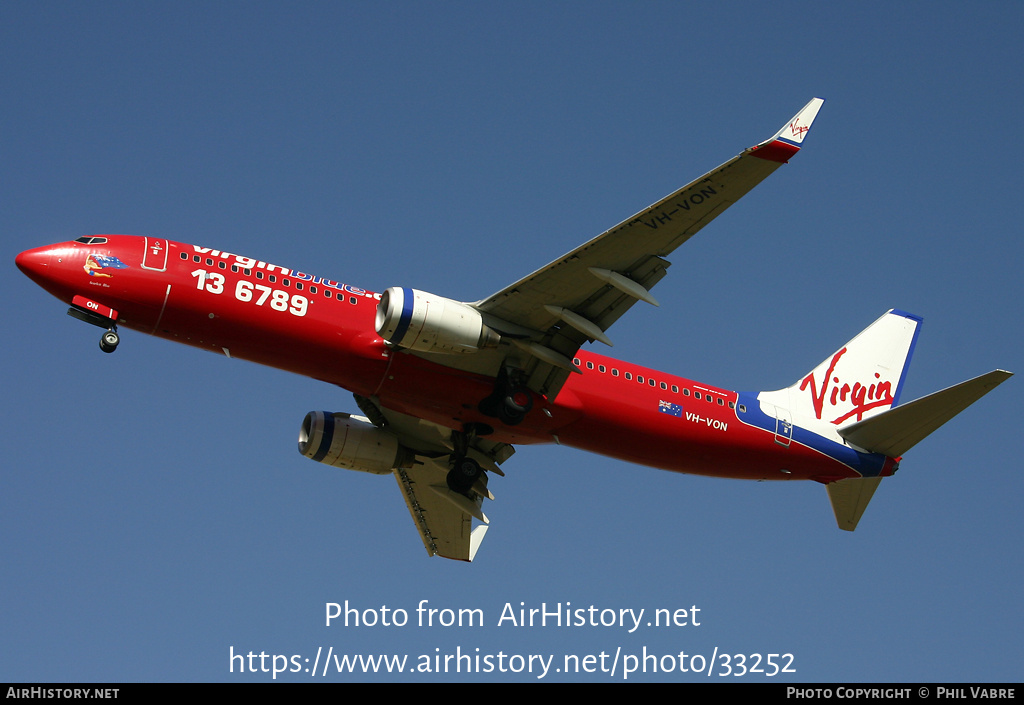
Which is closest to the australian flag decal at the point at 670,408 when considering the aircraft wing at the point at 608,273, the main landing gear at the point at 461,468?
the aircraft wing at the point at 608,273

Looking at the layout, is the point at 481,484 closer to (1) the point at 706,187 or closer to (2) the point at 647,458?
(2) the point at 647,458

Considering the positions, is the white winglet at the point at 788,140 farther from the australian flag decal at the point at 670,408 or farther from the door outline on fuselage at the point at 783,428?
the door outline on fuselage at the point at 783,428

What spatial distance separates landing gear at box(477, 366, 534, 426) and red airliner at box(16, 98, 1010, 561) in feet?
0.17

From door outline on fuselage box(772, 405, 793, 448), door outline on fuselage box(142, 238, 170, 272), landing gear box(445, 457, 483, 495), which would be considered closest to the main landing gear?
landing gear box(445, 457, 483, 495)

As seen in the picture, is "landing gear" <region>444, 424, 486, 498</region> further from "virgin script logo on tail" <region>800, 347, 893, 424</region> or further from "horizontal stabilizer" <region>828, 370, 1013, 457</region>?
"horizontal stabilizer" <region>828, 370, 1013, 457</region>

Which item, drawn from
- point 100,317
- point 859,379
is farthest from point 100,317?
point 859,379

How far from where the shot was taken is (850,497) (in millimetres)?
38875

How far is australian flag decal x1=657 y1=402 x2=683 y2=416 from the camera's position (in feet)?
116

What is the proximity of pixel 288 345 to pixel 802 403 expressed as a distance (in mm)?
17882

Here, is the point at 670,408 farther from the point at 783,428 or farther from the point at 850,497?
the point at 850,497
